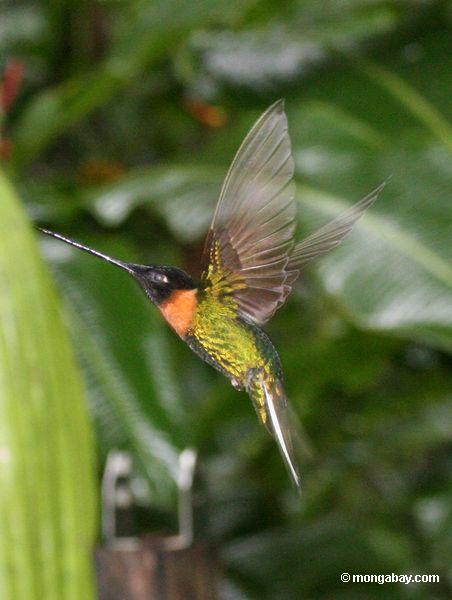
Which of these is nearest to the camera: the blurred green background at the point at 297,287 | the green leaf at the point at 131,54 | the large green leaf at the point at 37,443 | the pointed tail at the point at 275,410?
the pointed tail at the point at 275,410

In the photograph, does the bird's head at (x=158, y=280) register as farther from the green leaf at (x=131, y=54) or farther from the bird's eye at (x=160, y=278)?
the green leaf at (x=131, y=54)

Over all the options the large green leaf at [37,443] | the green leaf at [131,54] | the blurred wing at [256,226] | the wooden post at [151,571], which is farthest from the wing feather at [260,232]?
the green leaf at [131,54]

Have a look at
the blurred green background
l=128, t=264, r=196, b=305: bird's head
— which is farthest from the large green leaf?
l=128, t=264, r=196, b=305: bird's head

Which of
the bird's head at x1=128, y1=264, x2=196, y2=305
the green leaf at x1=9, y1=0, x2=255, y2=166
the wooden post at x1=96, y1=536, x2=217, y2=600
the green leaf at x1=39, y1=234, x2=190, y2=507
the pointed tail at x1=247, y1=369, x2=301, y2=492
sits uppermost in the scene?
the green leaf at x1=9, y1=0, x2=255, y2=166

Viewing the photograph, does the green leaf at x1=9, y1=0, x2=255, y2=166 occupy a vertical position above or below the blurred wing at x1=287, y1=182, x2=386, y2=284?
above

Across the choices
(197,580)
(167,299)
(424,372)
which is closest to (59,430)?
(197,580)

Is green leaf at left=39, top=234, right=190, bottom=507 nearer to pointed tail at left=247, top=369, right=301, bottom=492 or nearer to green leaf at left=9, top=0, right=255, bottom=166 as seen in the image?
green leaf at left=9, top=0, right=255, bottom=166

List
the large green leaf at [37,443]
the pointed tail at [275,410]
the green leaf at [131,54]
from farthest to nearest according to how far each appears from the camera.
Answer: the green leaf at [131,54]
the large green leaf at [37,443]
the pointed tail at [275,410]
